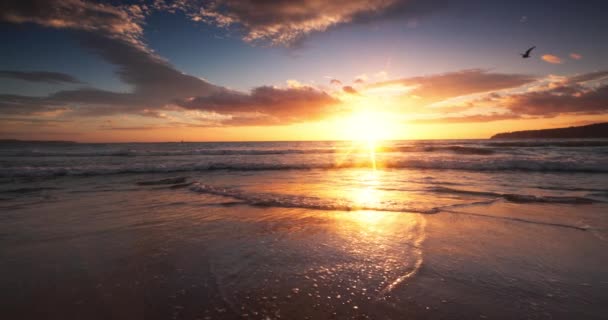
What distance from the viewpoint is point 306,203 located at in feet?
20.0

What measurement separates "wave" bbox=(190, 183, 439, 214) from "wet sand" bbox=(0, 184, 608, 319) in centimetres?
39

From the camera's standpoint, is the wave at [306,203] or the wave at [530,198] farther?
the wave at [530,198]

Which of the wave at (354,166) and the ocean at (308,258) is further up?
the wave at (354,166)

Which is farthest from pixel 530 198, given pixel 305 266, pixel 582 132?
pixel 582 132

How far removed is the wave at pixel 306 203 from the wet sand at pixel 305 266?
15.3 inches

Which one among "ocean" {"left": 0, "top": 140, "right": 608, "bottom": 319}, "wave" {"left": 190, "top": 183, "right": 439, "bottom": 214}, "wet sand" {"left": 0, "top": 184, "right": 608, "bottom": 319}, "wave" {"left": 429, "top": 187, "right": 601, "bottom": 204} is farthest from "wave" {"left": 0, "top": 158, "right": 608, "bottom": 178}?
"wet sand" {"left": 0, "top": 184, "right": 608, "bottom": 319}

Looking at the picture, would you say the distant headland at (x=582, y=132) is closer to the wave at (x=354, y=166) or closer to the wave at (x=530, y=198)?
the wave at (x=354, y=166)

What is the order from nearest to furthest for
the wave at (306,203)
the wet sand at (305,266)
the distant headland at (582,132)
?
1. the wet sand at (305,266)
2. the wave at (306,203)
3. the distant headland at (582,132)

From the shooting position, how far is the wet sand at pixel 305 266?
217 centimetres

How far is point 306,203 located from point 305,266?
3.17 metres

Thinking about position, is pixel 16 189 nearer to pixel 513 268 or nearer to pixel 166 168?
pixel 166 168

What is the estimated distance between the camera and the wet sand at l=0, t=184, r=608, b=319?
2.17 meters

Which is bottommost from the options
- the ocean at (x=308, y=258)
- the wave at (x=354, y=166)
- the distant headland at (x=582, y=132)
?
the ocean at (x=308, y=258)

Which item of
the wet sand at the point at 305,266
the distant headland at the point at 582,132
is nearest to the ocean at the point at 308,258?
the wet sand at the point at 305,266
